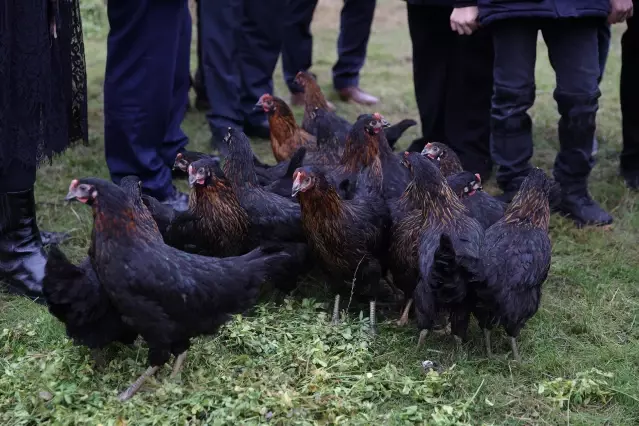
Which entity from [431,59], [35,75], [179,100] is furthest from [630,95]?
[35,75]

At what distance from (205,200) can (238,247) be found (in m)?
0.29

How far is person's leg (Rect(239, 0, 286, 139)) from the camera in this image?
231 inches

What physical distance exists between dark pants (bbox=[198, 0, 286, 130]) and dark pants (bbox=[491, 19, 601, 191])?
2.23 meters

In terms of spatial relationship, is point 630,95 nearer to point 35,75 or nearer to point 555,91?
point 555,91

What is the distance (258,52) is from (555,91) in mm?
2592

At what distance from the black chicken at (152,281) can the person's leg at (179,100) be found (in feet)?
6.59

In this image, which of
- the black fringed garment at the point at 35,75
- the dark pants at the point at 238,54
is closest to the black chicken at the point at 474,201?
the black fringed garment at the point at 35,75

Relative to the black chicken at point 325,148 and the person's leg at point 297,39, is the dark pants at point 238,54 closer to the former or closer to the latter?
the person's leg at point 297,39

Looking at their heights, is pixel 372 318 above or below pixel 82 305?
below

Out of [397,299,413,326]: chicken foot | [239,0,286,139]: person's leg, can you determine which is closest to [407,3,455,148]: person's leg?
[239,0,286,139]: person's leg

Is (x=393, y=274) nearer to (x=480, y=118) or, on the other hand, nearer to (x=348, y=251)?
(x=348, y=251)

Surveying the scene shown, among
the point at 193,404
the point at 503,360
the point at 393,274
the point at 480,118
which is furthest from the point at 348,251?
the point at 480,118

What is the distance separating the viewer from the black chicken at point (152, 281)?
2740 millimetres

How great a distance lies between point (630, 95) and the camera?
4.98m
